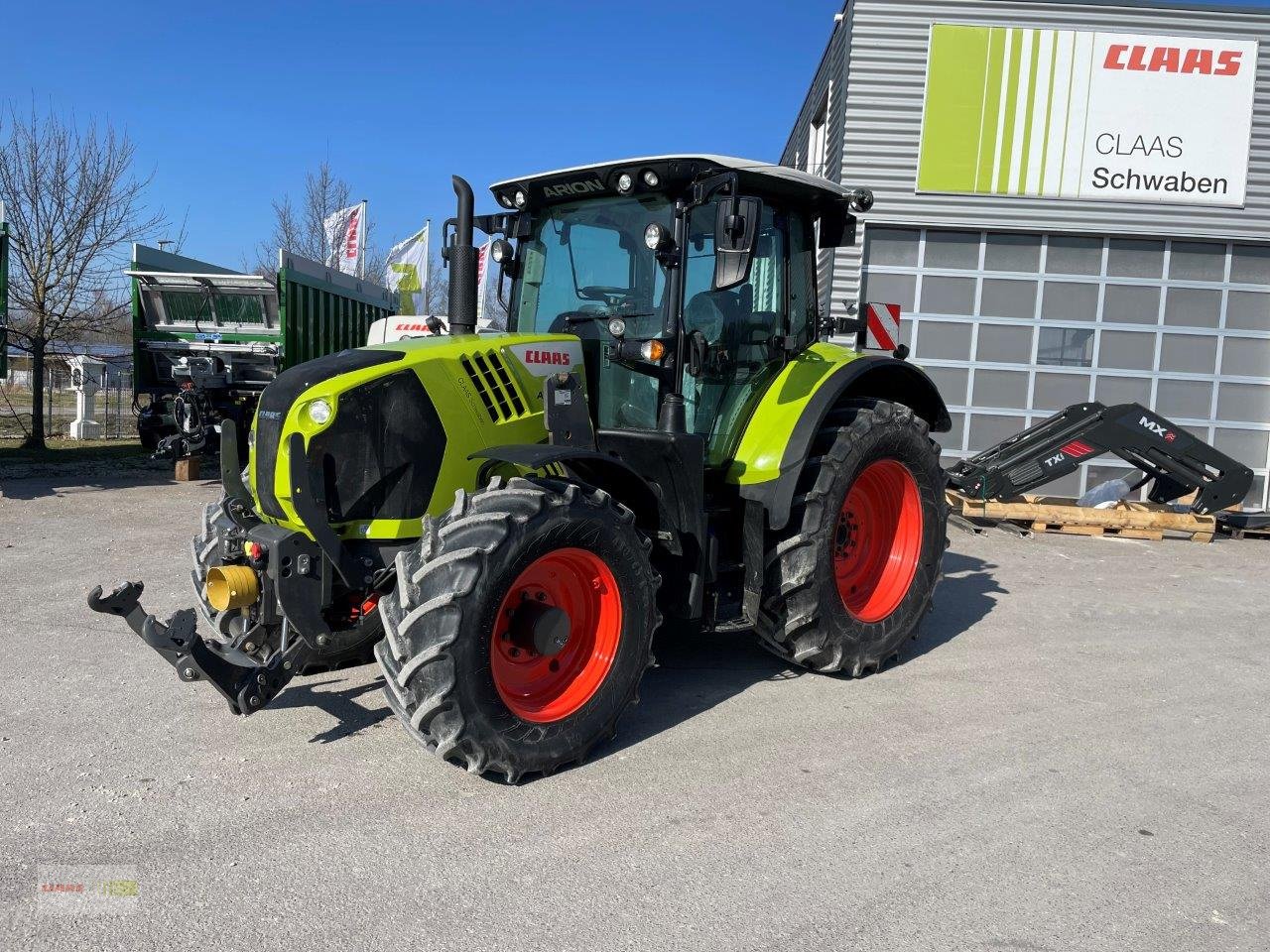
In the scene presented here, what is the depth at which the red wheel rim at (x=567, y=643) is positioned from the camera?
3.74m

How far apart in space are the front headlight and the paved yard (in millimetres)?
1299

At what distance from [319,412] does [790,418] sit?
2240 mm

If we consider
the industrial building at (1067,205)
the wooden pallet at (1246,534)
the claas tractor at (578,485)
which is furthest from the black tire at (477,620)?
the wooden pallet at (1246,534)

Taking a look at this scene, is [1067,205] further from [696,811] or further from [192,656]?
[192,656]

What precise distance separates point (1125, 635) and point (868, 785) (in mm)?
3177

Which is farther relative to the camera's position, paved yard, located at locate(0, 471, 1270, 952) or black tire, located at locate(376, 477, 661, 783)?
black tire, located at locate(376, 477, 661, 783)

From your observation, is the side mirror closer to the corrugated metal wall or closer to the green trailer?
the corrugated metal wall

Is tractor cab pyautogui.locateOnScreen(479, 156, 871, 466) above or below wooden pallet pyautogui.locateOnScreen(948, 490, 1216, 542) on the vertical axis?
above

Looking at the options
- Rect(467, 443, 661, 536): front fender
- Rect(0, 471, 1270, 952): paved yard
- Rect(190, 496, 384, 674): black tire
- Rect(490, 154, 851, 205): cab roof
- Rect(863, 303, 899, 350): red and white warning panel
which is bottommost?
Rect(0, 471, 1270, 952): paved yard

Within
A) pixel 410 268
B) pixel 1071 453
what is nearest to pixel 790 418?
pixel 1071 453

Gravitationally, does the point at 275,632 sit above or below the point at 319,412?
below

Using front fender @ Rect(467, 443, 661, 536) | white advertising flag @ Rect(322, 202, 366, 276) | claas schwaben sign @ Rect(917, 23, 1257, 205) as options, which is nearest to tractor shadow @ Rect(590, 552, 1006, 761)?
front fender @ Rect(467, 443, 661, 536)

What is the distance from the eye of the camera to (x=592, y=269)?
4812mm

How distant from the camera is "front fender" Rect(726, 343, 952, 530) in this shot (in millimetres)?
4668
